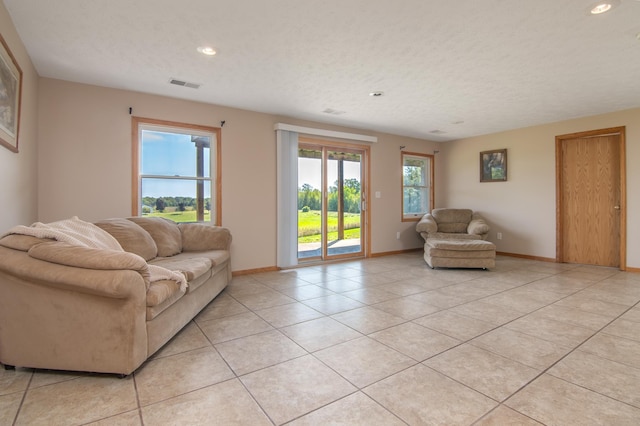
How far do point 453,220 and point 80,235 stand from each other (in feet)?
19.4

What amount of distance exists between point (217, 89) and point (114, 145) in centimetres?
141

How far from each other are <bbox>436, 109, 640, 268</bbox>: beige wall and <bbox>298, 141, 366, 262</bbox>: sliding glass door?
255 centimetres

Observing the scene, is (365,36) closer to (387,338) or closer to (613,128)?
(387,338)

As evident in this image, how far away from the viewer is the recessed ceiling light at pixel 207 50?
2.77 m

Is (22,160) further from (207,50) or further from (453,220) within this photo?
(453,220)

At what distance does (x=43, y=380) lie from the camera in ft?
6.00

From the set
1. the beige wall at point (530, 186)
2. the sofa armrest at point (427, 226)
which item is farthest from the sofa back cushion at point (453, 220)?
the beige wall at point (530, 186)

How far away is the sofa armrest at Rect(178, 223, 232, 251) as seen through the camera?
12.2ft

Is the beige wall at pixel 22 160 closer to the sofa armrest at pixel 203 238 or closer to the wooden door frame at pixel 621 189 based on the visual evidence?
the sofa armrest at pixel 203 238

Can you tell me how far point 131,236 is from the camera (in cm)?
300

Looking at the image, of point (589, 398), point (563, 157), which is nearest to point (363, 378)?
point (589, 398)

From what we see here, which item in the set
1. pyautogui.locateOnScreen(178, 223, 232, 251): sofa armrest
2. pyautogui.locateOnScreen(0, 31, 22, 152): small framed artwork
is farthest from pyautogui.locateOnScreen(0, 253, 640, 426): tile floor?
pyautogui.locateOnScreen(0, 31, 22, 152): small framed artwork

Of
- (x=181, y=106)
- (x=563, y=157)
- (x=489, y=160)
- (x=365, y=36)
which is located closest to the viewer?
(x=365, y=36)

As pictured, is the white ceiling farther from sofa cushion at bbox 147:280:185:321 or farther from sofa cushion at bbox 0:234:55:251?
sofa cushion at bbox 147:280:185:321
